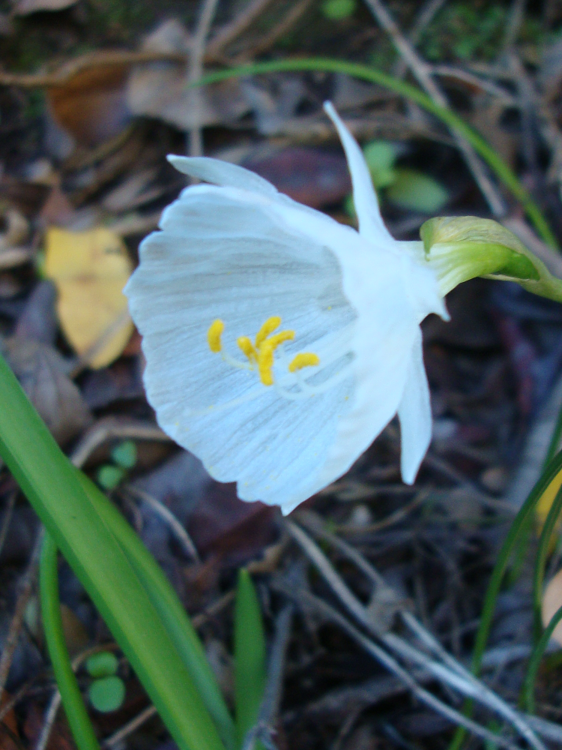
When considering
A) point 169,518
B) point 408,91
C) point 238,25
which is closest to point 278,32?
point 238,25

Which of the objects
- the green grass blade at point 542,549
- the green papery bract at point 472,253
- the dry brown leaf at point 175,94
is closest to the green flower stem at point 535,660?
the green grass blade at point 542,549

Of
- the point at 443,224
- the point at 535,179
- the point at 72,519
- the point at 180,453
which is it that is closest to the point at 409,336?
the point at 443,224

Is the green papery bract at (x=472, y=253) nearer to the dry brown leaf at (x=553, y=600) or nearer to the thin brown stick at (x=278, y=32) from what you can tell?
the dry brown leaf at (x=553, y=600)

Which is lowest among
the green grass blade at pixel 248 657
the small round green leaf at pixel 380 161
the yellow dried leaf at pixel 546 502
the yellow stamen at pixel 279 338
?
the yellow dried leaf at pixel 546 502

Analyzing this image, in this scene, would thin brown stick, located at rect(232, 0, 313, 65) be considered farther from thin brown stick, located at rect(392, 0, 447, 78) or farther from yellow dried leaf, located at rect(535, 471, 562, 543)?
yellow dried leaf, located at rect(535, 471, 562, 543)

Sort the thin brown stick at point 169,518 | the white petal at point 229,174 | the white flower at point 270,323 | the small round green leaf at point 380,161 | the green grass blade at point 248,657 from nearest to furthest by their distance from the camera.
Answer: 1. the white flower at point 270,323
2. the white petal at point 229,174
3. the green grass blade at point 248,657
4. the thin brown stick at point 169,518
5. the small round green leaf at point 380,161

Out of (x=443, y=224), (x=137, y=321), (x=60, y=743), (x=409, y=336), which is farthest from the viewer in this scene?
(x=60, y=743)

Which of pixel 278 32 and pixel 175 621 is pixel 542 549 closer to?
pixel 175 621

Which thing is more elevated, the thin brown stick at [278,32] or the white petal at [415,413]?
the thin brown stick at [278,32]

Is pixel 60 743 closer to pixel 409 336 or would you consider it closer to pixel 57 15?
pixel 409 336
